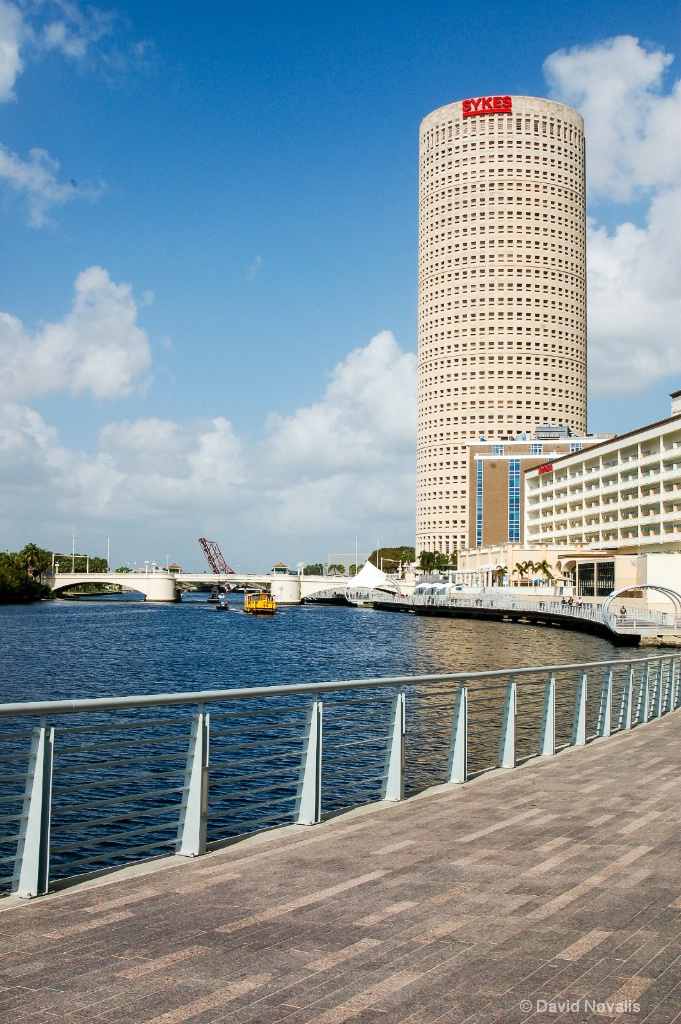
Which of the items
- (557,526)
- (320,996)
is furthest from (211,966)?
(557,526)

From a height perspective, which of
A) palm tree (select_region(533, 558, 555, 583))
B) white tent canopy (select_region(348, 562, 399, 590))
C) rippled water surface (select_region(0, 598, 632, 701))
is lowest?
rippled water surface (select_region(0, 598, 632, 701))

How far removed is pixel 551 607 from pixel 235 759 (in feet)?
291

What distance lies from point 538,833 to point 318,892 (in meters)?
3.35

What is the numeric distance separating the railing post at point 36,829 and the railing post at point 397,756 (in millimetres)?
5226

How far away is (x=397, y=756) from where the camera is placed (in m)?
12.4

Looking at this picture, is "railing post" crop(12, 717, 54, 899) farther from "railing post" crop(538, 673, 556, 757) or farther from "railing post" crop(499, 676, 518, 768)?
"railing post" crop(538, 673, 556, 757)

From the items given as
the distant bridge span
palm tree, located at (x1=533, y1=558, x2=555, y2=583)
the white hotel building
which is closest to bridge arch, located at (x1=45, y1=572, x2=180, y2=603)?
the distant bridge span

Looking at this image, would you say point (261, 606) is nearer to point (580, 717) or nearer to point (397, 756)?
point (580, 717)

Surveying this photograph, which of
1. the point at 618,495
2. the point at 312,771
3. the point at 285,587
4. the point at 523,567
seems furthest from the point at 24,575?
the point at 312,771

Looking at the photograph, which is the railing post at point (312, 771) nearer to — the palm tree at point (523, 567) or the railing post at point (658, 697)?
the railing post at point (658, 697)

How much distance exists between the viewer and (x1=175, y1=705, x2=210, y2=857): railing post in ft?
30.5

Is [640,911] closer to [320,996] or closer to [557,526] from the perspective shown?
[320,996]

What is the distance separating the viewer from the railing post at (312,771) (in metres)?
10.8

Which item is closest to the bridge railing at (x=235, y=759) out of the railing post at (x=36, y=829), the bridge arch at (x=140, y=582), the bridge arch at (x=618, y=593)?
the railing post at (x=36, y=829)
